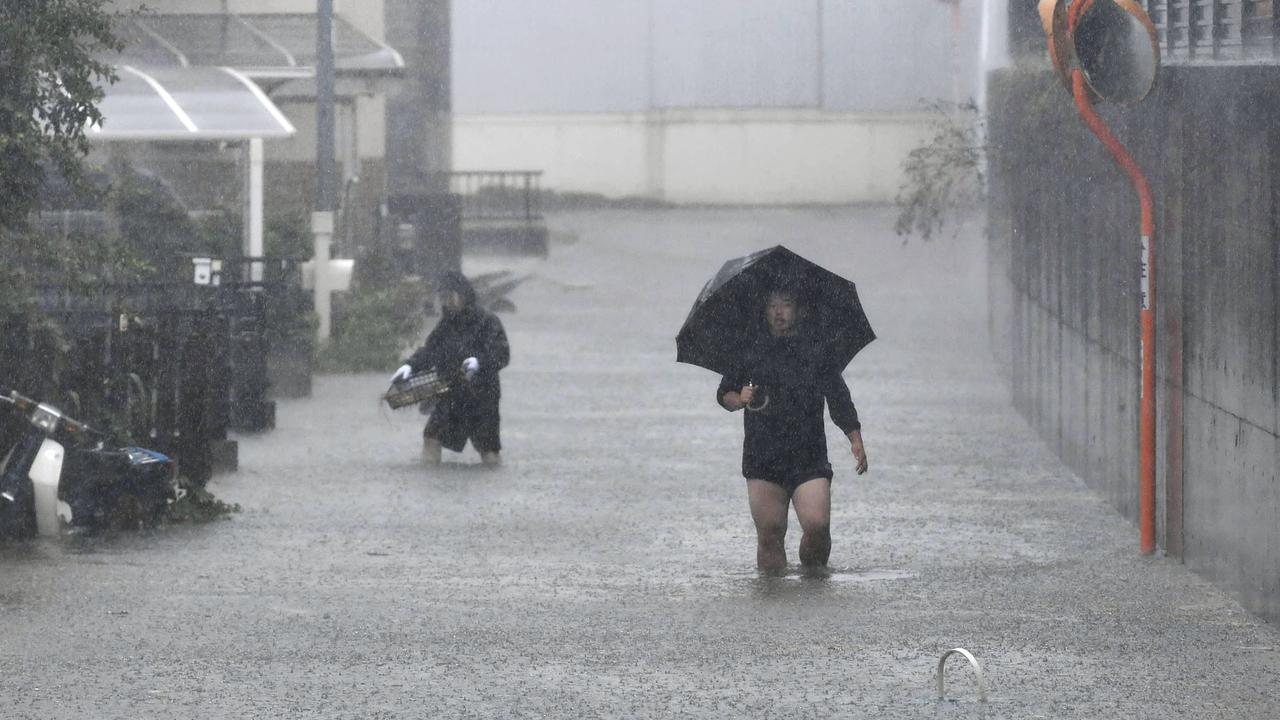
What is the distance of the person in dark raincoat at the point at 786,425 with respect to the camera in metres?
9.80

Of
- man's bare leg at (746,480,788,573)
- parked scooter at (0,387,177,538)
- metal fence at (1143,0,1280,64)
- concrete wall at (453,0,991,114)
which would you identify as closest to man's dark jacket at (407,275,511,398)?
parked scooter at (0,387,177,538)

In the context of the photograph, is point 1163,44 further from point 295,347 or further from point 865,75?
point 865,75

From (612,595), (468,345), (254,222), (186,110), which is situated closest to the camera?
(612,595)

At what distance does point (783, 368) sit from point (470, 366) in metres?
4.98

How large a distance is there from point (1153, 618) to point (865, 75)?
41.9 metres

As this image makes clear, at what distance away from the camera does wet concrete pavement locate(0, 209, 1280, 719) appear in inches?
286

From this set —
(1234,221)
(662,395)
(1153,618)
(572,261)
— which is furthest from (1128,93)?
(572,261)

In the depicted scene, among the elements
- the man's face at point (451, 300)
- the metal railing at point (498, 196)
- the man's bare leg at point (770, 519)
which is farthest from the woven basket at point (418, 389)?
the metal railing at point (498, 196)

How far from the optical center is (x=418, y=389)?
1456cm

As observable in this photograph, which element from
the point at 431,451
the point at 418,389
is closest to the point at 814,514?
the point at 431,451

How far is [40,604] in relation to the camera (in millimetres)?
8945

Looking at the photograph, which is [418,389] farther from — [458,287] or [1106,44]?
[1106,44]

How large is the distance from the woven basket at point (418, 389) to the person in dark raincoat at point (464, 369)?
6 centimetres

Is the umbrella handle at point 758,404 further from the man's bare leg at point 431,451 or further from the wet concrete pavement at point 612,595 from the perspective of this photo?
the man's bare leg at point 431,451
